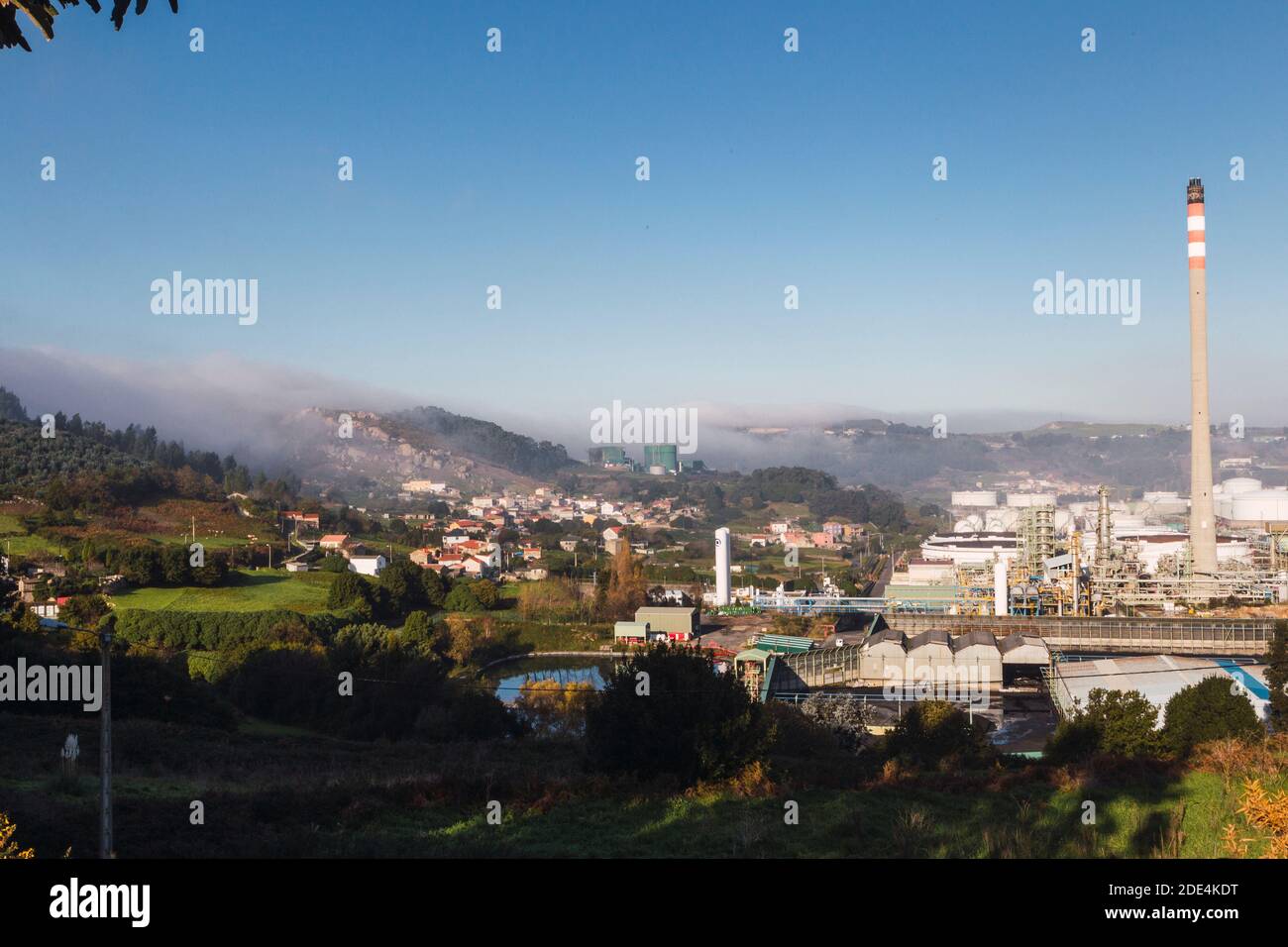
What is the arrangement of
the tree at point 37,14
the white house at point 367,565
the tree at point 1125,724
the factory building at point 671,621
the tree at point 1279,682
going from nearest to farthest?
the tree at point 37,14 → the tree at point 1125,724 → the tree at point 1279,682 → the factory building at point 671,621 → the white house at point 367,565

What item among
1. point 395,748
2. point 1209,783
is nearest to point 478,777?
point 395,748

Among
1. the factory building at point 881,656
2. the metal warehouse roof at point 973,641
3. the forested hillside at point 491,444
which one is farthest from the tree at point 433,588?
the forested hillside at point 491,444

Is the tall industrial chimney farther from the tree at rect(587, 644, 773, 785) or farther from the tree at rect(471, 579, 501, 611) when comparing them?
the tree at rect(587, 644, 773, 785)

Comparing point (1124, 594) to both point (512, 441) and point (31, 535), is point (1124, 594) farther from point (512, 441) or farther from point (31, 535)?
point (512, 441)

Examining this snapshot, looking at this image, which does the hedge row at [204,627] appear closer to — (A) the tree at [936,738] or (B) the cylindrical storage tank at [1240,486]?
(A) the tree at [936,738]

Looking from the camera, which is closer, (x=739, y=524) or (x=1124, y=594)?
(x=1124, y=594)

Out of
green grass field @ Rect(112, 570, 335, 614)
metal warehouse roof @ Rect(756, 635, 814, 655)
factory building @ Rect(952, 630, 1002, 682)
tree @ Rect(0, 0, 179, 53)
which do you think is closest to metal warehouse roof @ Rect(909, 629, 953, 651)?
factory building @ Rect(952, 630, 1002, 682)

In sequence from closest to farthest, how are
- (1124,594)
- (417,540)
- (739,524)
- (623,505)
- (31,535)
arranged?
(1124,594)
(31,535)
(417,540)
(739,524)
(623,505)
